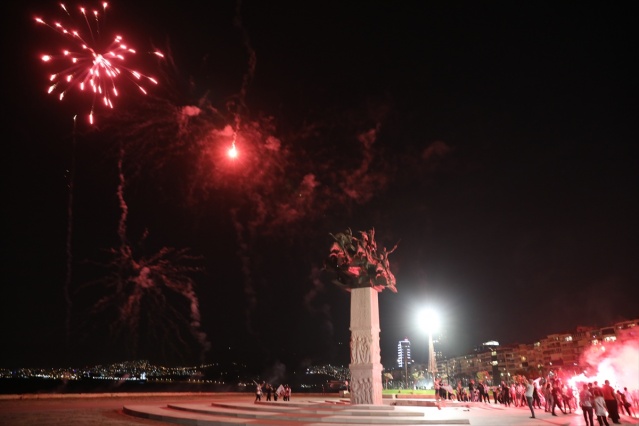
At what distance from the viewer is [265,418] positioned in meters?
17.1

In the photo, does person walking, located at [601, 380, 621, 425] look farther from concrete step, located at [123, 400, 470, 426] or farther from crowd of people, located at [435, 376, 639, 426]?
concrete step, located at [123, 400, 470, 426]

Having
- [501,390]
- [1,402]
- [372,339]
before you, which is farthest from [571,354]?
[1,402]

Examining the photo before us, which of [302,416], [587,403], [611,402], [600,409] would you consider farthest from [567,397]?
[302,416]

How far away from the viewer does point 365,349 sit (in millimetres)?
21031

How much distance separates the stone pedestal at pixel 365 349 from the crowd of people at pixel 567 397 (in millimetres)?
4919

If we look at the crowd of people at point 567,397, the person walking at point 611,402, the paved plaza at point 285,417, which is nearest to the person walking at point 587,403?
the crowd of people at point 567,397

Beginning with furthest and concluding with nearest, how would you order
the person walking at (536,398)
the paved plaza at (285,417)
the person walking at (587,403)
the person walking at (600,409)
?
the person walking at (536,398) < the paved plaza at (285,417) < the person walking at (587,403) < the person walking at (600,409)

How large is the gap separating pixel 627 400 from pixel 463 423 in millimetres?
8468

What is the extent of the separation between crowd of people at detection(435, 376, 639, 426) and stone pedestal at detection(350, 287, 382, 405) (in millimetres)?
4919

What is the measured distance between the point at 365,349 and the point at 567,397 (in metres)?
9.26

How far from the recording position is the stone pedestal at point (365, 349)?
20.4m

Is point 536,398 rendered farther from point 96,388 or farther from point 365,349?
point 96,388

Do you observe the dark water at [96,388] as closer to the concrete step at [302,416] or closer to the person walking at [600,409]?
the concrete step at [302,416]

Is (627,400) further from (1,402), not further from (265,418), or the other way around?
(1,402)
